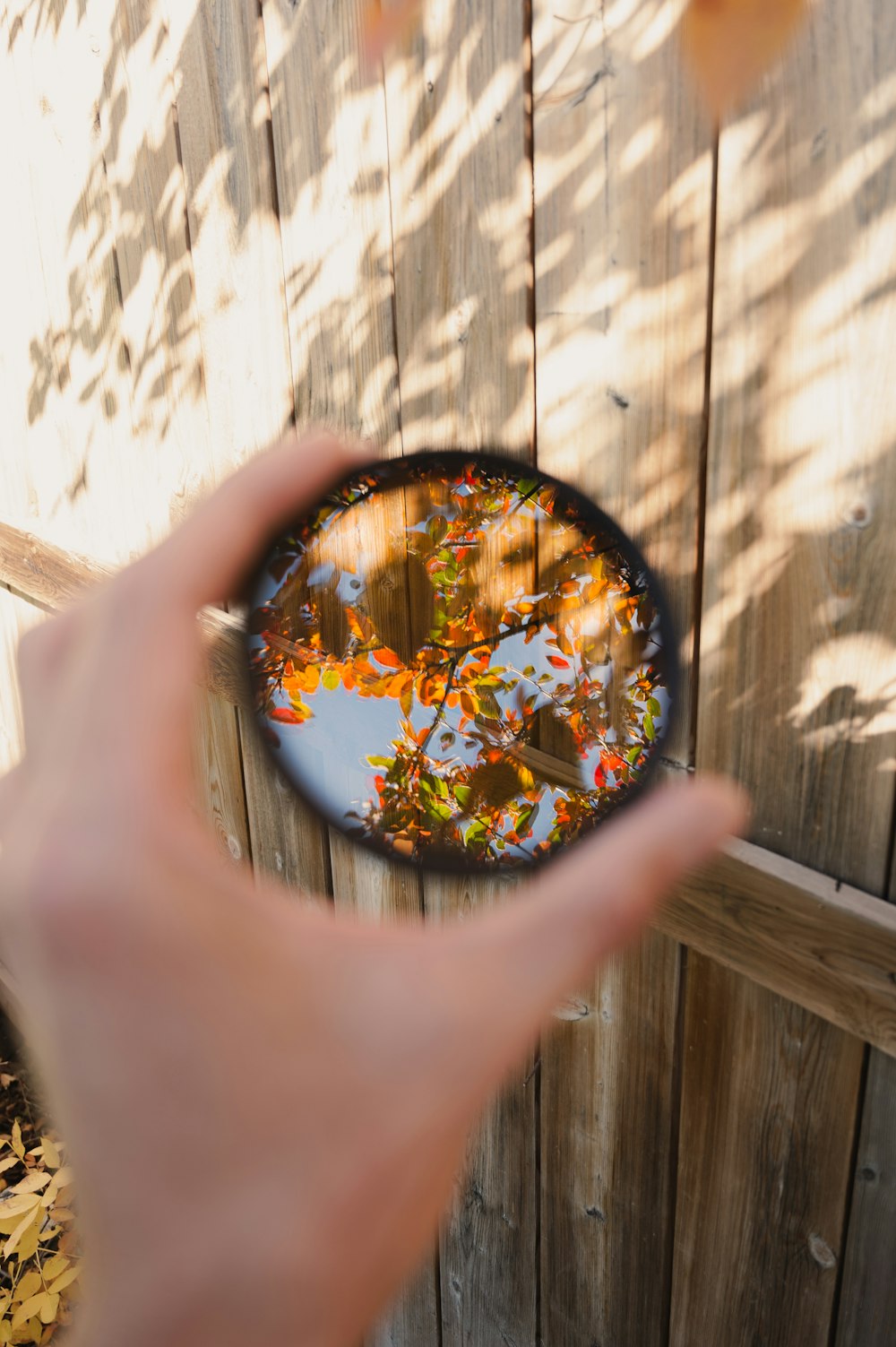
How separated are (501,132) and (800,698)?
837 mm

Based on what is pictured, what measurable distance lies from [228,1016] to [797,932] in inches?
35.4

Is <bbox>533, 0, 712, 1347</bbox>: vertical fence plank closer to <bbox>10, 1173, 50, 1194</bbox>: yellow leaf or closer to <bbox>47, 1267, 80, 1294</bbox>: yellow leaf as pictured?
<bbox>47, 1267, 80, 1294</bbox>: yellow leaf

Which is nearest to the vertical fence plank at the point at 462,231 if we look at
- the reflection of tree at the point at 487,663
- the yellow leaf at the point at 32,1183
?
the reflection of tree at the point at 487,663

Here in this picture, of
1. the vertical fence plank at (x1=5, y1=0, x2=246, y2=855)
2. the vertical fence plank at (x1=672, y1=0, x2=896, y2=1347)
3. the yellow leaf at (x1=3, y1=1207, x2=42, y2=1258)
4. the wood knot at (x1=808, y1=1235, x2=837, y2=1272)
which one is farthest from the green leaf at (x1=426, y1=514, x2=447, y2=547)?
the yellow leaf at (x1=3, y1=1207, x2=42, y2=1258)

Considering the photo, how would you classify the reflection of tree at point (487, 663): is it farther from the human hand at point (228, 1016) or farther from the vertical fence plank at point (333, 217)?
the human hand at point (228, 1016)

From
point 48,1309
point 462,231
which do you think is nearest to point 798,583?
point 462,231

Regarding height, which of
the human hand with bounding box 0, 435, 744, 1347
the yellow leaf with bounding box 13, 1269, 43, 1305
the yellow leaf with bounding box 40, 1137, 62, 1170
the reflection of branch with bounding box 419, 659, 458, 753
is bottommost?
the yellow leaf with bounding box 40, 1137, 62, 1170

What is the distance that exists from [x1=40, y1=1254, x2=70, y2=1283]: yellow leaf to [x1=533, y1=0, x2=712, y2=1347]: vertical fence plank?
1.97 meters

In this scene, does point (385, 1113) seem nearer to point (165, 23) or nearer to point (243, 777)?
point (243, 777)

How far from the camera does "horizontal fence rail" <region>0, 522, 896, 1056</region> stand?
114 cm

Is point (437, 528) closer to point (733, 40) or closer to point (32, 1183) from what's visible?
point (733, 40)

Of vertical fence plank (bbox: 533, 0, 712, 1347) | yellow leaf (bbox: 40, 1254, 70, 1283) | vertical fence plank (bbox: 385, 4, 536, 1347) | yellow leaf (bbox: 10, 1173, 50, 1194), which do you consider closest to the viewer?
vertical fence plank (bbox: 533, 0, 712, 1347)

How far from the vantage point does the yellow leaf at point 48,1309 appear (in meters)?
2.66

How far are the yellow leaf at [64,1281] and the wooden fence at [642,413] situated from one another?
123cm
